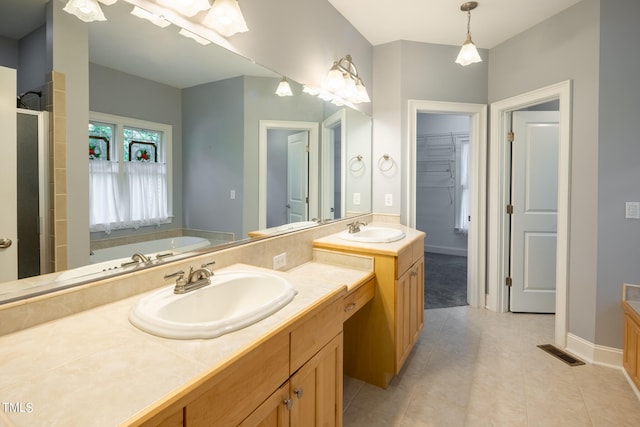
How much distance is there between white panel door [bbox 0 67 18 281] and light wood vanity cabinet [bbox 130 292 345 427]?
2.24ft

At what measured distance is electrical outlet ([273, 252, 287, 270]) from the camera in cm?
→ 173

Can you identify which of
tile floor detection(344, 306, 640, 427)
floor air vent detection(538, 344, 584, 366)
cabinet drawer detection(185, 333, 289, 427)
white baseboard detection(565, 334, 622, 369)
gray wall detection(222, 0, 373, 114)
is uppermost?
gray wall detection(222, 0, 373, 114)

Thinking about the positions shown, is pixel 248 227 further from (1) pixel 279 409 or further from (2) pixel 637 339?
(2) pixel 637 339

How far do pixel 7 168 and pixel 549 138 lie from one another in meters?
3.73

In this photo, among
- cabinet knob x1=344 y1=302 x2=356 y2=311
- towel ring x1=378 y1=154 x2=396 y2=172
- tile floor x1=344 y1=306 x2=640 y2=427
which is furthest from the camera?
towel ring x1=378 y1=154 x2=396 y2=172

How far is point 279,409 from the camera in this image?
0.93 metres

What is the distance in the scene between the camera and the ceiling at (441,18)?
2279mm

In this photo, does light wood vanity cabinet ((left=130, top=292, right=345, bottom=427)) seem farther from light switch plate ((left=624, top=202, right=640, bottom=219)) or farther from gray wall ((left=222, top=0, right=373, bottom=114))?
light switch plate ((left=624, top=202, right=640, bottom=219))

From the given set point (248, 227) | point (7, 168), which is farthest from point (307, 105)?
point (7, 168)

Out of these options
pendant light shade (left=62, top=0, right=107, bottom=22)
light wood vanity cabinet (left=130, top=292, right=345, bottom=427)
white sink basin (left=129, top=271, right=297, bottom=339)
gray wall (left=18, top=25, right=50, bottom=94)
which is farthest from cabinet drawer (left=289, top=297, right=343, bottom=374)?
pendant light shade (left=62, top=0, right=107, bottom=22)

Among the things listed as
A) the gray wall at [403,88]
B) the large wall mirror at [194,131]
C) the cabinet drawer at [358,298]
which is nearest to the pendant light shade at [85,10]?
the large wall mirror at [194,131]

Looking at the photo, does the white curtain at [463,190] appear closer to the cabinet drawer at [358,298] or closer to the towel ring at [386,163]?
the towel ring at [386,163]

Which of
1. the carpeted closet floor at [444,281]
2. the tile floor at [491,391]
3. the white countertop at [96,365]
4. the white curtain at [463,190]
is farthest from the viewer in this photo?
the white curtain at [463,190]

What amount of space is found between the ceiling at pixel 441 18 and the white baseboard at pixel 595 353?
245 centimetres
